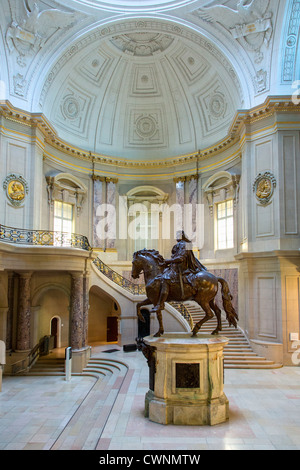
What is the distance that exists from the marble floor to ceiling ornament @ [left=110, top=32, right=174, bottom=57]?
1574cm

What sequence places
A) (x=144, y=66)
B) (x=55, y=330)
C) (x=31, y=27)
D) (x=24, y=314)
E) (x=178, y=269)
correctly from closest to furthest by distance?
(x=178, y=269) → (x=24, y=314) → (x=31, y=27) → (x=55, y=330) → (x=144, y=66)

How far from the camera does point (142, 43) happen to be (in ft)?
63.1

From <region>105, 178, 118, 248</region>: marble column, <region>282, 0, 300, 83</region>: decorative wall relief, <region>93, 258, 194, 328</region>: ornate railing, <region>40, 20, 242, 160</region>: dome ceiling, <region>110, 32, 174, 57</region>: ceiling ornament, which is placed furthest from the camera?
<region>105, 178, 118, 248</region>: marble column

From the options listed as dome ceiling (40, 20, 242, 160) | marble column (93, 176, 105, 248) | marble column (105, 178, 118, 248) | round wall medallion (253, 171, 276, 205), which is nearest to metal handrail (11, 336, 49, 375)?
marble column (93, 176, 105, 248)

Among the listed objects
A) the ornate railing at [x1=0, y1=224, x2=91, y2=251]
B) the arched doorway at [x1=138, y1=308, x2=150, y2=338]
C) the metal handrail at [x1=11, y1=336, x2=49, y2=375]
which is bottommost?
the metal handrail at [x1=11, y1=336, x2=49, y2=375]

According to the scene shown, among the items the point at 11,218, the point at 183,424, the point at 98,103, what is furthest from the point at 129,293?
the point at 98,103

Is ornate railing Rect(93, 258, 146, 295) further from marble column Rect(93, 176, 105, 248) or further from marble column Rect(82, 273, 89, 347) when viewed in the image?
marble column Rect(93, 176, 105, 248)

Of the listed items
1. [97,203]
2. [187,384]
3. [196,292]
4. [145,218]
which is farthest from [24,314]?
[145,218]

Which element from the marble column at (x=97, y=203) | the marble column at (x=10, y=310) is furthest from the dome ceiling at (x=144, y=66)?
the marble column at (x=10, y=310)

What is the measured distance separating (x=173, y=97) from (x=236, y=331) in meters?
13.4

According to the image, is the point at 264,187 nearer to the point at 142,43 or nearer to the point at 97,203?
the point at 97,203

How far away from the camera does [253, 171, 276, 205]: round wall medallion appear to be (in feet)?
48.3

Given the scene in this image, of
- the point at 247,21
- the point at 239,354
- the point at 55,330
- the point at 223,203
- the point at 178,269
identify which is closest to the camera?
the point at 178,269

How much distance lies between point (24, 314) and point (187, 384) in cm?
864
